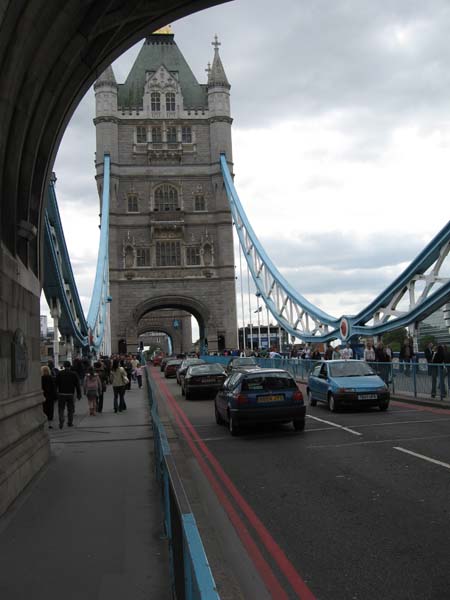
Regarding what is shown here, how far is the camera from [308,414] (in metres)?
16.1

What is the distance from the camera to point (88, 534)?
19.9 feet

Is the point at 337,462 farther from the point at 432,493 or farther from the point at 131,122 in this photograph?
the point at 131,122

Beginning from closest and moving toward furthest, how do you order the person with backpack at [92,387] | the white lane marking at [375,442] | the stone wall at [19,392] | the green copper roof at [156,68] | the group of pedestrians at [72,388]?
the stone wall at [19,392] < the white lane marking at [375,442] < the group of pedestrians at [72,388] < the person with backpack at [92,387] < the green copper roof at [156,68]

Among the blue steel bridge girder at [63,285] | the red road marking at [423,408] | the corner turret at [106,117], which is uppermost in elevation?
the corner turret at [106,117]

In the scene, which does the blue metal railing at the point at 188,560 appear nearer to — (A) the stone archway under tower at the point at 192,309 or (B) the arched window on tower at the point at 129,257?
(A) the stone archway under tower at the point at 192,309

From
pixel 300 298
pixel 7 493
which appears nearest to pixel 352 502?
pixel 7 493

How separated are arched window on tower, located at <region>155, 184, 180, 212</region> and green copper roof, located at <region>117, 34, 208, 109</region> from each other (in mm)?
9927

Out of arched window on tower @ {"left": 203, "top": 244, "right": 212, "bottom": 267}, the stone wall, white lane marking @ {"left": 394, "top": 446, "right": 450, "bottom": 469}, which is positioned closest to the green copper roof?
arched window on tower @ {"left": 203, "top": 244, "right": 212, "bottom": 267}

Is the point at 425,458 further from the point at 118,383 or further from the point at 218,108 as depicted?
the point at 218,108

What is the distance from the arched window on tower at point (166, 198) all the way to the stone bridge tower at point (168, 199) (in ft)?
0.33

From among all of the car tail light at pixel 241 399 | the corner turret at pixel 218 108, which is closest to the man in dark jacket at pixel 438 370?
the car tail light at pixel 241 399

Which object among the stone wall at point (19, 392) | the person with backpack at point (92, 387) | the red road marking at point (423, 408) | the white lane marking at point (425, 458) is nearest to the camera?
the stone wall at point (19, 392)

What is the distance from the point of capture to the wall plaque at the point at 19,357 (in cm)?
823

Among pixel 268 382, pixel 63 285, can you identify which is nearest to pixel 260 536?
pixel 268 382
